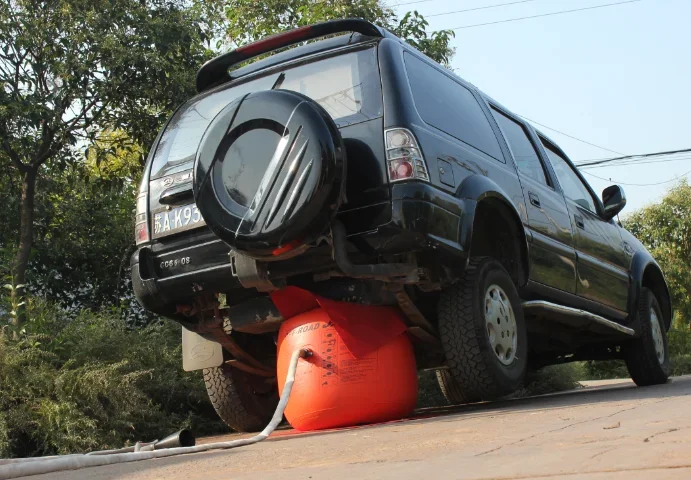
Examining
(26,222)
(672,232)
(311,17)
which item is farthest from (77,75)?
(672,232)

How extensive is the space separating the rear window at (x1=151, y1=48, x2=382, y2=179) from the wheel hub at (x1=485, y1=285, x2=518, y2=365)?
1181 mm

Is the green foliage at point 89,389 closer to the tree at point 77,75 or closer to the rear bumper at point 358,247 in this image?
the rear bumper at point 358,247

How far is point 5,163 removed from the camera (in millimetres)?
9188

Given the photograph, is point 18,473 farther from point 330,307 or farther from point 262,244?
point 330,307

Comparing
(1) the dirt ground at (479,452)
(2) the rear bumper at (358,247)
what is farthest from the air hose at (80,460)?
(2) the rear bumper at (358,247)

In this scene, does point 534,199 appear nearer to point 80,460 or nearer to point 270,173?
point 270,173

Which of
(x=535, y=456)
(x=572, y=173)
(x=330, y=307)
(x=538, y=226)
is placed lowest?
(x=535, y=456)

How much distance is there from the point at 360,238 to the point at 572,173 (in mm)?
3172

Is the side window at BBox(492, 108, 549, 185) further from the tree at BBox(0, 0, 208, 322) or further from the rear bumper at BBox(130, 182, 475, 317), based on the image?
the tree at BBox(0, 0, 208, 322)

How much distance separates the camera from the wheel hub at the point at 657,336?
7074 mm

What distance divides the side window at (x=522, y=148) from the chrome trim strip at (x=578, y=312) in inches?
34.6

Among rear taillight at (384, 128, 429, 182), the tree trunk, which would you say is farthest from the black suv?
the tree trunk

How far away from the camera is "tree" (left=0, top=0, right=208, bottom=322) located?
332 inches

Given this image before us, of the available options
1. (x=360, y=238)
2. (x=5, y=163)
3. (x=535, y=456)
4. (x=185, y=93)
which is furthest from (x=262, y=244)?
(x=5, y=163)
